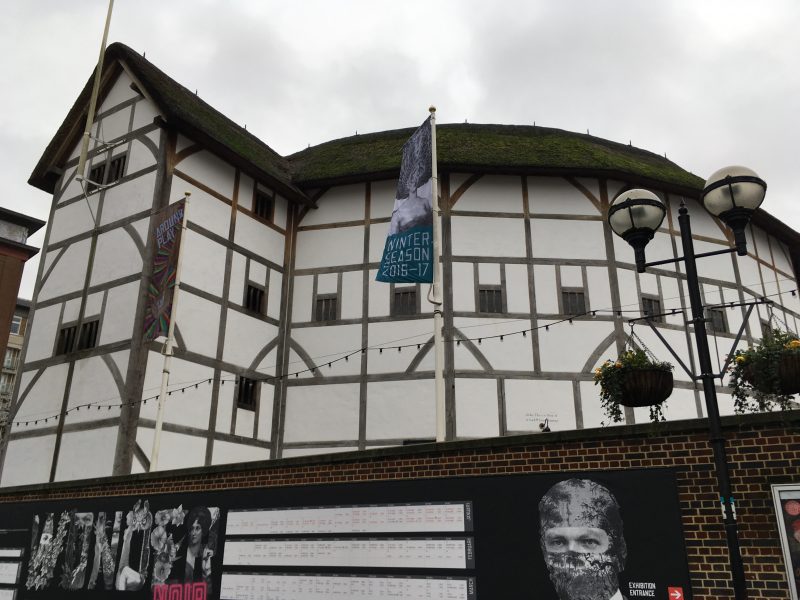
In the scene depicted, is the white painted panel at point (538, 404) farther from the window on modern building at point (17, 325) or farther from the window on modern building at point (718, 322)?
the window on modern building at point (17, 325)

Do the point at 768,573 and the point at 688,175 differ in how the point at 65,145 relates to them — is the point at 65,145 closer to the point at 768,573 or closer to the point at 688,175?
the point at 688,175

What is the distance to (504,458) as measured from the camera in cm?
728

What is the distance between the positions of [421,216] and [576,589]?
21.9 feet

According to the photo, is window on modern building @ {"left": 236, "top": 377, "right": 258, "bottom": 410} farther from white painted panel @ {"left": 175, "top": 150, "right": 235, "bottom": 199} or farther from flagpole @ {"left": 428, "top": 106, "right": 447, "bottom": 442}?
flagpole @ {"left": 428, "top": 106, "right": 447, "bottom": 442}

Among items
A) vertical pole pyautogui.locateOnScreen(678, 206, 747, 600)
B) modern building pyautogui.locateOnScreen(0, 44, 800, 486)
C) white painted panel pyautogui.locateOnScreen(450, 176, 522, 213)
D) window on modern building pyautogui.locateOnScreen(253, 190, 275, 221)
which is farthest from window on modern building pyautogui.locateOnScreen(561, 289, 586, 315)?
vertical pole pyautogui.locateOnScreen(678, 206, 747, 600)

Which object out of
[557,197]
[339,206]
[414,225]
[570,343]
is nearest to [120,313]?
[339,206]

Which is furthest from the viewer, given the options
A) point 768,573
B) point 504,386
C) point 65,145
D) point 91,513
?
point 65,145

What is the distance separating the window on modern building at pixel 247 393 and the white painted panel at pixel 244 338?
48 cm

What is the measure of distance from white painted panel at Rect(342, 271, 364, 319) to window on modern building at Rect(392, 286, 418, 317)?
1.07m

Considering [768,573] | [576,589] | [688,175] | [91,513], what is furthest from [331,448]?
[688,175]

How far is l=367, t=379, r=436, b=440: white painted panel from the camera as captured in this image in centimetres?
1805

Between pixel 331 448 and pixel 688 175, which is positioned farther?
pixel 688 175

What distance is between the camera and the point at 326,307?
20484mm

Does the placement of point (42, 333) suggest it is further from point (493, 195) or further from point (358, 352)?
point (493, 195)
